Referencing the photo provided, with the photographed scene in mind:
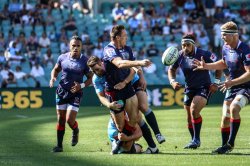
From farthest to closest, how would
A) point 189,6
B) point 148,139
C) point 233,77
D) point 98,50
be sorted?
1. point 189,6
2. point 98,50
3. point 148,139
4. point 233,77

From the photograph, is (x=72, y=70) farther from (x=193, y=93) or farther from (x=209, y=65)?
(x=209, y=65)

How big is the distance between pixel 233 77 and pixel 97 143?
3.85 m

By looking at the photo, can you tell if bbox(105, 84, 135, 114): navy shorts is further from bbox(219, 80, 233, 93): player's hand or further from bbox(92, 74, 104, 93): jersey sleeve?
bbox(219, 80, 233, 93): player's hand

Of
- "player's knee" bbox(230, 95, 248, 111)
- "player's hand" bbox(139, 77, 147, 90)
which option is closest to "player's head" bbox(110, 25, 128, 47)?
"player's hand" bbox(139, 77, 147, 90)

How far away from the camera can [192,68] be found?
1706 cm

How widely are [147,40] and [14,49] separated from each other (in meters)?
6.54

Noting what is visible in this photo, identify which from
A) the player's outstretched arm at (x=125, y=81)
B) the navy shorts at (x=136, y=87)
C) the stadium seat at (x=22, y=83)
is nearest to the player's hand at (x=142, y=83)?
the navy shorts at (x=136, y=87)

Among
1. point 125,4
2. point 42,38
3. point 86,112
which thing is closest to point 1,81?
point 42,38

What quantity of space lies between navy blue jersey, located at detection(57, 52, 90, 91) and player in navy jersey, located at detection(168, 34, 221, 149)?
176cm

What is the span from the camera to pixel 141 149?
16.0 m

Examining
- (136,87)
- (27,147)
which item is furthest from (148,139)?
(27,147)

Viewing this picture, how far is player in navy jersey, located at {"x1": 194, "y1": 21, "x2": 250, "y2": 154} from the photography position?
1523 centimetres

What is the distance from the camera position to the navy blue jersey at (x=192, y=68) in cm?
1712

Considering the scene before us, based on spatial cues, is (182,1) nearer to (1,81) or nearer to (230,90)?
(1,81)
